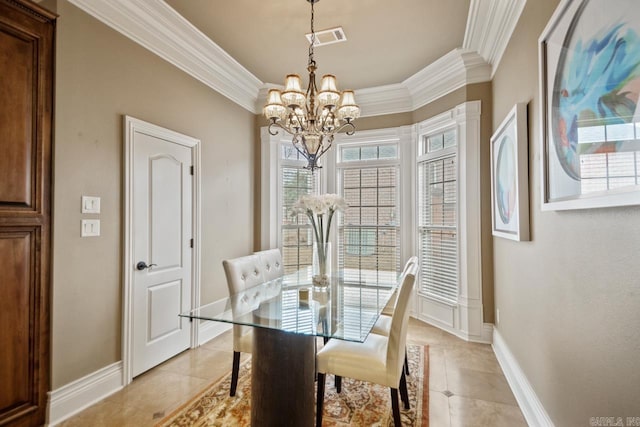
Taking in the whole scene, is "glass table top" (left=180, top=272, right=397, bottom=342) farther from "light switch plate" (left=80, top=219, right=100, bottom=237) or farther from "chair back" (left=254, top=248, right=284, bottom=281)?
"light switch plate" (left=80, top=219, right=100, bottom=237)

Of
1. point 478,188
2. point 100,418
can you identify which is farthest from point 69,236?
point 478,188

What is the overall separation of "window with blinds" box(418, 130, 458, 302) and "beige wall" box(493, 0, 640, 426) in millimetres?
1009

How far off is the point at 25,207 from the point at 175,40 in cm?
191

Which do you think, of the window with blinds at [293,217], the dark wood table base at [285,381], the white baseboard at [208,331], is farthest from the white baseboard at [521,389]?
the white baseboard at [208,331]

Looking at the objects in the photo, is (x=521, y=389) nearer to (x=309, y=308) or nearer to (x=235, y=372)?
(x=309, y=308)

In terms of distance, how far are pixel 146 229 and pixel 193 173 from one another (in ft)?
2.62

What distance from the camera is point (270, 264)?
2996 mm

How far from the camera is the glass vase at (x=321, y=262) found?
235 cm

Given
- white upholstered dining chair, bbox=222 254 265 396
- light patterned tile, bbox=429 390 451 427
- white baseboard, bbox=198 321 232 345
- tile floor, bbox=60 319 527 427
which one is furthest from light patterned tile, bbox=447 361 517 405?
white baseboard, bbox=198 321 232 345

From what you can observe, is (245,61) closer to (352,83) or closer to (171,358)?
(352,83)

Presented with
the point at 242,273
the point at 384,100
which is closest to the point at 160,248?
the point at 242,273

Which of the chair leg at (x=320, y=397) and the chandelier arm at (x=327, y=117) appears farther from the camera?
the chandelier arm at (x=327, y=117)

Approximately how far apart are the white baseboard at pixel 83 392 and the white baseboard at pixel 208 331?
93cm

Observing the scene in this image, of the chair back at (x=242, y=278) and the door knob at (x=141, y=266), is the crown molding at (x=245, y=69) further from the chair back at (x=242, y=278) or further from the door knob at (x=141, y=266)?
the chair back at (x=242, y=278)
